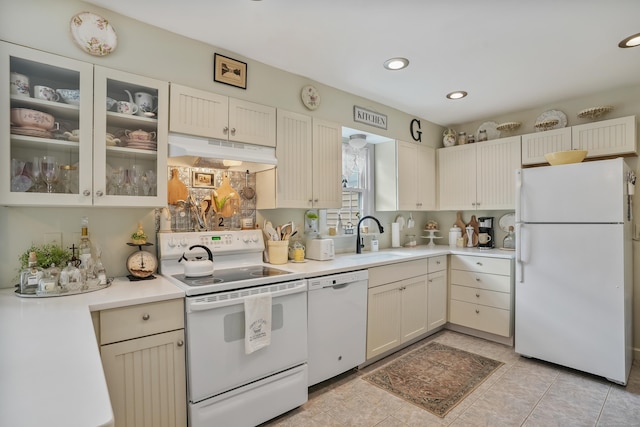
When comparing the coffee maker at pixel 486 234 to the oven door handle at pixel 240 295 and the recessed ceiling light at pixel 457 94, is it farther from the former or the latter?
the oven door handle at pixel 240 295

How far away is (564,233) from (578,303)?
552 millimetres

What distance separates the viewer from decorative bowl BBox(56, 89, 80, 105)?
66.7 inches

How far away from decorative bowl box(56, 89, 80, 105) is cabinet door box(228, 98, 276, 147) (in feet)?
2.79

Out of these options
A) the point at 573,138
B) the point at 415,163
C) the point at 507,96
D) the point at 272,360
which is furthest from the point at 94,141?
the point at 573,138

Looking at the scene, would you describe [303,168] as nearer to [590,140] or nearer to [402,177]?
[402,177]

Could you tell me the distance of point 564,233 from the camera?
2600 mm

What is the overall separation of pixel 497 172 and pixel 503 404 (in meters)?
2.31

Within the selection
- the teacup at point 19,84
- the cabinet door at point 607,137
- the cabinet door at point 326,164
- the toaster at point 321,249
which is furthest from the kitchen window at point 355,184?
the teacup at point 19,84

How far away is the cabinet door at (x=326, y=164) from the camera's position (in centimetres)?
279

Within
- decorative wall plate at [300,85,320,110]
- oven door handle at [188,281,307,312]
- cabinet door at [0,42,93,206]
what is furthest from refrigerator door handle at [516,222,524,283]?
cabinet door at [0,42,93,206]

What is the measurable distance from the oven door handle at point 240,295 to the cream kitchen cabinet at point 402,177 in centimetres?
187

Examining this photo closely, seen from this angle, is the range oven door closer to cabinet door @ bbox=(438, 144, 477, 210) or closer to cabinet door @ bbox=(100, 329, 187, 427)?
cabinet door @ bbox=(100, 329, 187, 427)

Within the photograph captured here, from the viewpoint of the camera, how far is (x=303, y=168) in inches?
106

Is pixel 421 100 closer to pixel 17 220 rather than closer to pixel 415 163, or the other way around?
pixel 415 163
